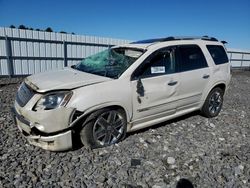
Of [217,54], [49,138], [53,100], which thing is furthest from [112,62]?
[217,54]

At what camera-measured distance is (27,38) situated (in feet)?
35.6

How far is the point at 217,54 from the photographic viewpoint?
18.5 ft

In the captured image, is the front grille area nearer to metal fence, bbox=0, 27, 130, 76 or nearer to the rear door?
the rear door

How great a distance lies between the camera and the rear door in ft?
15.4

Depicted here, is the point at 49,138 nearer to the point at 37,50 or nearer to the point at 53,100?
the point at 53,100

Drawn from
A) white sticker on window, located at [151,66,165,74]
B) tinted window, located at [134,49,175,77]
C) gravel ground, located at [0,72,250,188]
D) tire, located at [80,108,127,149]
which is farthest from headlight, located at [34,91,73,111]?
white sticker on window, located at [151,66,165,74]

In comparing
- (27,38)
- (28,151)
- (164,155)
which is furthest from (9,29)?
(164,155)

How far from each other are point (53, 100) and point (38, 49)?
9035mm

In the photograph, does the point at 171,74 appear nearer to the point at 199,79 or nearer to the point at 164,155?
the point at 199,79

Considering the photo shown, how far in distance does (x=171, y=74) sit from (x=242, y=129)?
2.23 m

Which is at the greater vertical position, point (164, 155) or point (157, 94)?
point (157, 94)

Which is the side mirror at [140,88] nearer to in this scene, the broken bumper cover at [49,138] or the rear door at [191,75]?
the rear door at [191,75]

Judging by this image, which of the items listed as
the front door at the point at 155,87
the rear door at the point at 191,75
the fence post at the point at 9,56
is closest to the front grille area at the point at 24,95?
the front door at the point at 155,87

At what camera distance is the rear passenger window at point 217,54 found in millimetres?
5480
